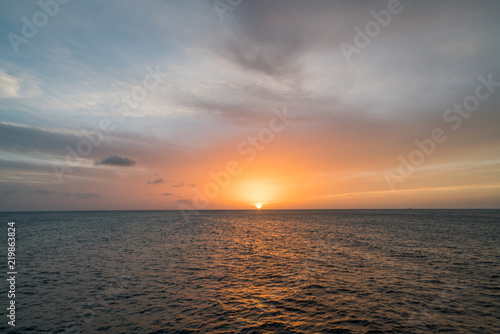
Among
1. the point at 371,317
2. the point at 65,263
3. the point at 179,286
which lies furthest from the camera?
the point at 65,263

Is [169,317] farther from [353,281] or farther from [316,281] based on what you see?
[353,281]

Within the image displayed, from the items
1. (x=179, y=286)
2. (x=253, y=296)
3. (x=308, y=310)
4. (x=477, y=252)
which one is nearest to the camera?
(x=308, y=310)

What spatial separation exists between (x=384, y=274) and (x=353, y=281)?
6.38m

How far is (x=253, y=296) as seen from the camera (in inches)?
1068

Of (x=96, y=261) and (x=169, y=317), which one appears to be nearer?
(x=169, y=317)

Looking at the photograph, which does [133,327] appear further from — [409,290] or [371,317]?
[409,290]

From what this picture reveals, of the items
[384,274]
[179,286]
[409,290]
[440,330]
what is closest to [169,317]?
[179,286]

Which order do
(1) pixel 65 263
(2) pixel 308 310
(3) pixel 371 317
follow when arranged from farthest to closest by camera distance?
(1) pixel 65 263
(2) pixel 308 310
(3) pixel 371 317

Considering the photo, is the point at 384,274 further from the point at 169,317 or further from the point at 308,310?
the point at 169,317

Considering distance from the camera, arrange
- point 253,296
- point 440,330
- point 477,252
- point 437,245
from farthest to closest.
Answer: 1. point 437,245
2. point 477,252
3. point 253,296
4. point 440,330

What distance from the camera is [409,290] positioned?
28.3m

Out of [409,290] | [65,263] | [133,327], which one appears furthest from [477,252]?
[65,263]

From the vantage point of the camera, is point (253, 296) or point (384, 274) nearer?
point (253, 296)

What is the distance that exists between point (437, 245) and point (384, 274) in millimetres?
35760
